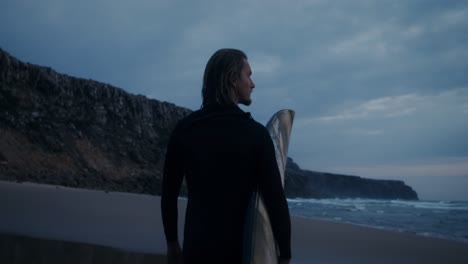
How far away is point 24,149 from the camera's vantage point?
25922 mm

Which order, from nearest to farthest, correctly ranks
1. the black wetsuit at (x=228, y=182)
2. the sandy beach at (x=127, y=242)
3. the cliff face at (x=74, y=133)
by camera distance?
the black wetsuit at (x=228, y=182), the sandy beach at (x=127, y=242), the cliff face at (x=74, y=133)

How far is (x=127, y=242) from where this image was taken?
3256mm

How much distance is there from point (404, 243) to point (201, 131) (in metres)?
4.26

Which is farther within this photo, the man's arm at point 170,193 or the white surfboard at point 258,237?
the man's arm at point 170,193

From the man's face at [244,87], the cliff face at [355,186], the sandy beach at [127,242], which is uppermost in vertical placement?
the cliff face at [355,186]

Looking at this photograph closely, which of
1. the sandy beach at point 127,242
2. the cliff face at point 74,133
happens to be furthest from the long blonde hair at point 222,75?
the cliff face at point 74,133

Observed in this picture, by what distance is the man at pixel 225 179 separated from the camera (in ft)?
4.94

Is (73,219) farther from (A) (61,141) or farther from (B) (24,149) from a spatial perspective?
(A) (61,141)

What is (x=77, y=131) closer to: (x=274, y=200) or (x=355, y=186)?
(x=274, y=200)

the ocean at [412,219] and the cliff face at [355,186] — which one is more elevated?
the cliff face at [355,186]

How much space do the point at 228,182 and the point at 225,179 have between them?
0.01m

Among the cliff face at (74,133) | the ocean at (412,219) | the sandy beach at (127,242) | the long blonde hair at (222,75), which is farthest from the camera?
the cliff face at (74,133)

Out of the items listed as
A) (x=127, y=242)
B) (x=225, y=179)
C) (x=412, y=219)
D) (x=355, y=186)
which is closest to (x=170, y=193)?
(x=225, y=179)

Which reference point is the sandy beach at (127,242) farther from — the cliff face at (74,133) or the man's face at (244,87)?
the cliff face at (74,133)
